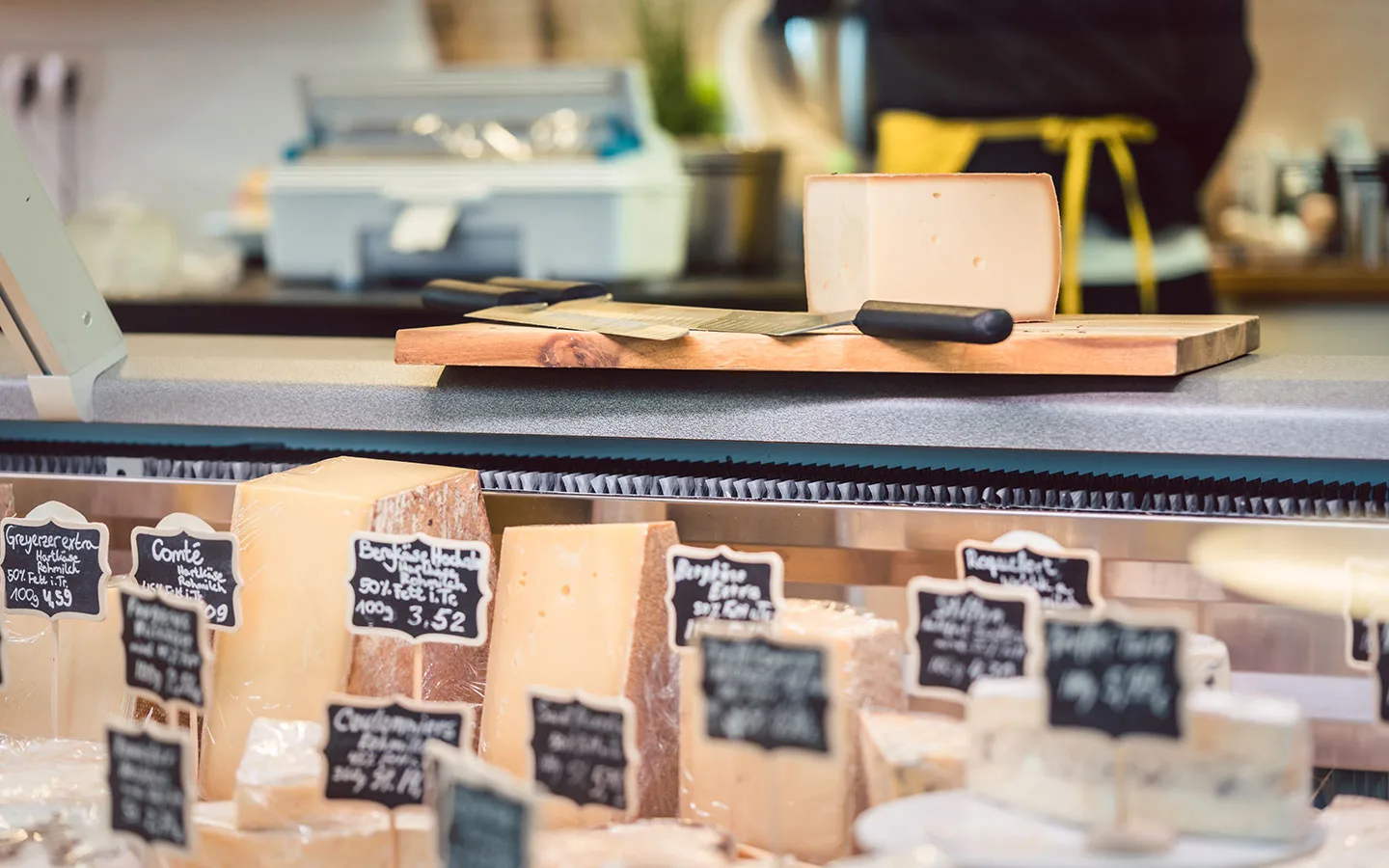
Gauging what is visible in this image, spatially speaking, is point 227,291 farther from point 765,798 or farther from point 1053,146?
point 765,798

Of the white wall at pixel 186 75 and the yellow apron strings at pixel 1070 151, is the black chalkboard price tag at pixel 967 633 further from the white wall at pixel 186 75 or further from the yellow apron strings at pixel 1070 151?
the white wall at pixel 186 75

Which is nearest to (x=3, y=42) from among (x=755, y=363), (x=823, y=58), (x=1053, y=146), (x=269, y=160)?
(x=269, y=160)

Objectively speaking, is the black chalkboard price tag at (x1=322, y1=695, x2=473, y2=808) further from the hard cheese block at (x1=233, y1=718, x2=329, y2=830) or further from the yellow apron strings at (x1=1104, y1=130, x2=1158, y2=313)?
the yellow apron strings at (x1=1104, y1=130, x2=1158, y2=313)

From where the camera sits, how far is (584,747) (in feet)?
3.31

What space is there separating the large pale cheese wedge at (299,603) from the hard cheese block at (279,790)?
0.09 metres

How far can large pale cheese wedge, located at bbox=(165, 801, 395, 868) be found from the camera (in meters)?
1.08

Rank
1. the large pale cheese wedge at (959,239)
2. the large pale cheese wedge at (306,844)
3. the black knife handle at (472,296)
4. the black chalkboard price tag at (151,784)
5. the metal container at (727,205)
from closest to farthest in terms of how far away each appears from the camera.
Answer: the black chalkboard price tag at (151,784) < the large pale cheese wedge at (306,844) < the large pale cheese wedge at (959,239) < the black knife handle at (472,296) < the metal container at (727,205)

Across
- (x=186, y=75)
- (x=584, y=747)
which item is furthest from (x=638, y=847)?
(x=186, y=75)

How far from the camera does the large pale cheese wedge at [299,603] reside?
122 centimetres

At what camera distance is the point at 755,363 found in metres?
1.23

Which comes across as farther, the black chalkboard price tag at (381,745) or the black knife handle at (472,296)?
the black knife handle at (472,296)

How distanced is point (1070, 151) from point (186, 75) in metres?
3.07

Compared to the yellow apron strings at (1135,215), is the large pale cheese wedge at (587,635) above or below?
below

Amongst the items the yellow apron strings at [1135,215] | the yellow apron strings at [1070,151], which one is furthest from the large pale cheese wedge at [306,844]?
the yellow apron strings at [1135,215]
